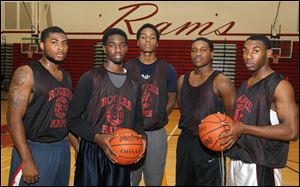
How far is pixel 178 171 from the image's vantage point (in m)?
3.53

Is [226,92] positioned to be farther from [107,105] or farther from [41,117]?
[41,117]

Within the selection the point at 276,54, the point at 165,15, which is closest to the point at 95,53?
the point at 165,15

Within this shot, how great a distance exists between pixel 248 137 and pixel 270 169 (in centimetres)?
29

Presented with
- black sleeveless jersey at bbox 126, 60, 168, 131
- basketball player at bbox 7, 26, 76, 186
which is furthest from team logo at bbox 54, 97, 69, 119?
black sleeveless jersey at bbox 126, 60, 168, 131

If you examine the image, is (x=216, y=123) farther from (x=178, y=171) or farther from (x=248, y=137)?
(x=178, y=171)

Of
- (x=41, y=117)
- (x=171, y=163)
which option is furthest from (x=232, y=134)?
(x=171, y=163)

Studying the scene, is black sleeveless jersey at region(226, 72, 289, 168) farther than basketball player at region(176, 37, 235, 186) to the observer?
No

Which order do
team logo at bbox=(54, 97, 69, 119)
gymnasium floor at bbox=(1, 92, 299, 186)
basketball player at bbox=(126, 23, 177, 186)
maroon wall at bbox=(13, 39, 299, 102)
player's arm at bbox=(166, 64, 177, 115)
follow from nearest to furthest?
team logo at bbox=(54, 97, 69, 119), basketball player at bbox=(126, 23, 177, 186), player's arm at bbox=(166, 64, 177, 115), gymnasium floor at bbox=(1, 92, 299, 186), maroon wall at bbox=(13, 39, 299, 102)

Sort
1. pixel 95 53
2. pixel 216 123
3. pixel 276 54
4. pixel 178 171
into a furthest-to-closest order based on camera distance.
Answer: pixel 95 53
pixel 276 54
pixel 178 171
pixel 216 123

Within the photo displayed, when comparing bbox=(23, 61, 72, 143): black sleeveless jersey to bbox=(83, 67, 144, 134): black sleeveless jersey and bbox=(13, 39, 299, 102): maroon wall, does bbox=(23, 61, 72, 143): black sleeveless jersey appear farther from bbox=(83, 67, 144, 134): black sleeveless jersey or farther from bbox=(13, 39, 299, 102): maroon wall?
bbox=(13, 39, 299, 102): maroon wall

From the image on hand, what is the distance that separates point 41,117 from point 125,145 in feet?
2.46

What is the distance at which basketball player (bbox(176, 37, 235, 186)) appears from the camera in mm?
3355

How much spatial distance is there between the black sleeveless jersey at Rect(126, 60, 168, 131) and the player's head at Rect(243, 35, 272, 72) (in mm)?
1111

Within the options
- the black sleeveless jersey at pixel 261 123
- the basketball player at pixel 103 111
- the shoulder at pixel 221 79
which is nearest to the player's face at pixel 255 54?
the black sleeveless jersey at pixel 261 123
